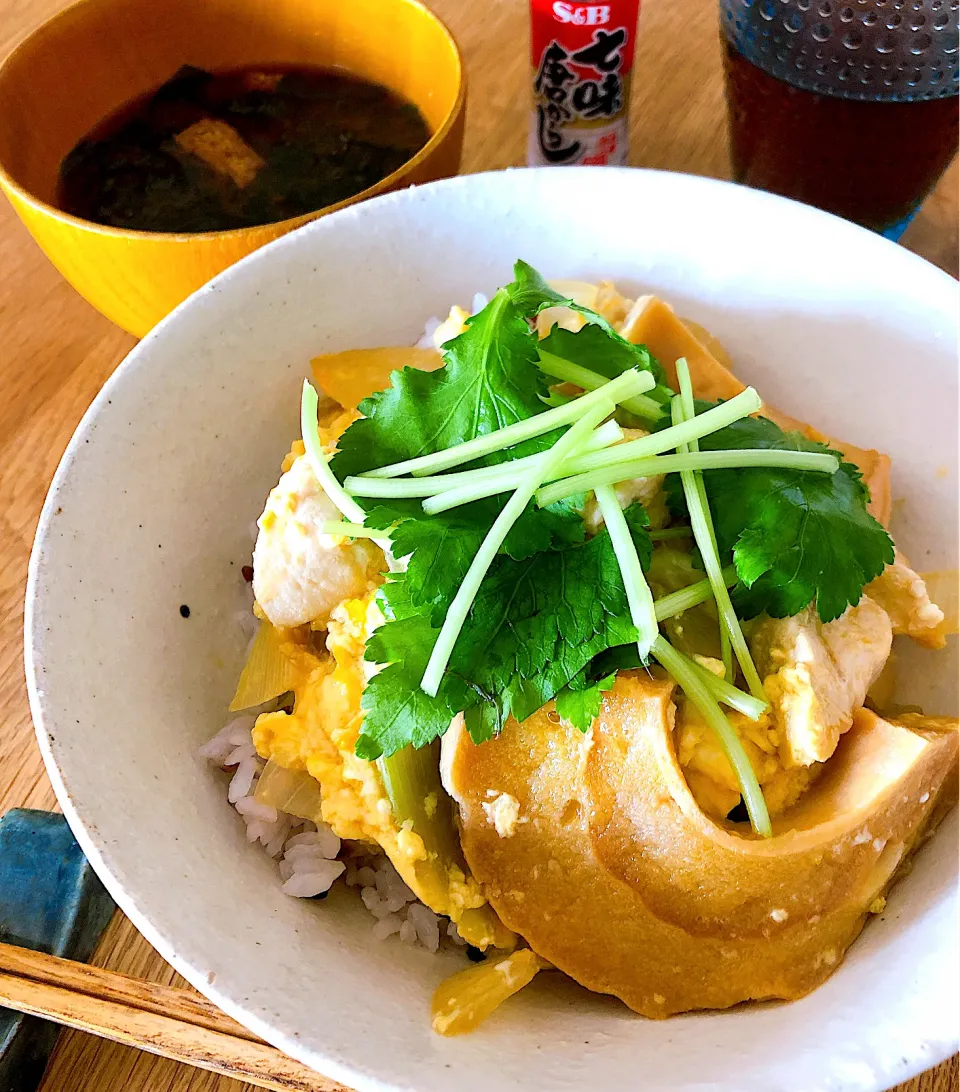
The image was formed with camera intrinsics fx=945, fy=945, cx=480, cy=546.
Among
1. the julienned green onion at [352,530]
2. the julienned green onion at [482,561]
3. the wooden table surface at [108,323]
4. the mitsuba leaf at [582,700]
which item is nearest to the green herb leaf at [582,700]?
the mitsuba leaf at [582,700]

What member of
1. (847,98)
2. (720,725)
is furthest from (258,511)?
(847,98)

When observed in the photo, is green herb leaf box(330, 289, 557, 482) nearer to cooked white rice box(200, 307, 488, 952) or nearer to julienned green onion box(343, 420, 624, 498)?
julienned green onion box(343, 420, 624, 498)

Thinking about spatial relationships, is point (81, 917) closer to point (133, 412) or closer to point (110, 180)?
point (133, 412)

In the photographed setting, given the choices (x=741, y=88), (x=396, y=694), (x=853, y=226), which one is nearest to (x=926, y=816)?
(x=396, y=694)

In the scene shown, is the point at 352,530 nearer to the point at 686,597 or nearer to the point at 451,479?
the point at 451,479

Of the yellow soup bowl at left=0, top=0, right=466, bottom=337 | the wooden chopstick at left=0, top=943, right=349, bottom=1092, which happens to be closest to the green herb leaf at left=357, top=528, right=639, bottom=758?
the wooden chopstick at left=0, top=943, right=349, bottom=1092

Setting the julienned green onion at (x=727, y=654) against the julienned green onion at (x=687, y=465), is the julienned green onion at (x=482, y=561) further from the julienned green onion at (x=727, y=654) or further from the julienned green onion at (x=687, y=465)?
the julienned green onion at (x=727, y=654)

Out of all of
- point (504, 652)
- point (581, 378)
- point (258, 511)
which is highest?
point (581, 378)
